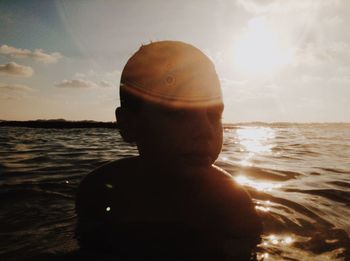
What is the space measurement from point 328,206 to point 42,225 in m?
3.24

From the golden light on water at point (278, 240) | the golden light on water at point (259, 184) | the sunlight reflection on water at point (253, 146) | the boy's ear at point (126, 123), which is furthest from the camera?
the sunlight reflection on water at point (253, 146)

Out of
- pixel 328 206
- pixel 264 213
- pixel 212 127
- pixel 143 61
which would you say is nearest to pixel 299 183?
pixel 328 206

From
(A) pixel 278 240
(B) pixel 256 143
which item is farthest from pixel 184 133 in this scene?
(B) pixel 256 143

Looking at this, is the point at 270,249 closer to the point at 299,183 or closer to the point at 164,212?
the point at 164,212

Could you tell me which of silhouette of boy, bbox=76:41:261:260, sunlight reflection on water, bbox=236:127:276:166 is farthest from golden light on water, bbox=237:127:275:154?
silhouette of boy, bbox=76:41:261:260

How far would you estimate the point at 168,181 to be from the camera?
9.07 ft

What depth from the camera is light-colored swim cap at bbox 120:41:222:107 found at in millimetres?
2434

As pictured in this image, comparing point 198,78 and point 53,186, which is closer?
point 198,78

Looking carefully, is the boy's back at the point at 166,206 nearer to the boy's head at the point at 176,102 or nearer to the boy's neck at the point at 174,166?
the boy's neck at the point at 174,166

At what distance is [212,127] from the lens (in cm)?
247

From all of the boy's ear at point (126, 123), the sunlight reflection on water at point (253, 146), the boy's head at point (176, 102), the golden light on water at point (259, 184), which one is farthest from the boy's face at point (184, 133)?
the sunlight reflection on water at point (253, 146)

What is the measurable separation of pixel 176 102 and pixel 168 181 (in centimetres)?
74

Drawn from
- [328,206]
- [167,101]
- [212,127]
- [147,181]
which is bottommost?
[328,206]

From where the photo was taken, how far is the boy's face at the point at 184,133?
2.40m
